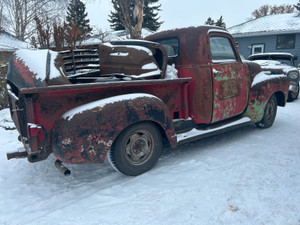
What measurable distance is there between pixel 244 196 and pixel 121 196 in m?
1.31

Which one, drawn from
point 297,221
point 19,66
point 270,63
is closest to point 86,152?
point 19,66

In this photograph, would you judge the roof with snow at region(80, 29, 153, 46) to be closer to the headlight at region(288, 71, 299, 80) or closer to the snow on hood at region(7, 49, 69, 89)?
the headlight at region(288, 71, 299, 80)

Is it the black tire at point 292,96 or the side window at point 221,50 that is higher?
the side window at point 221,50

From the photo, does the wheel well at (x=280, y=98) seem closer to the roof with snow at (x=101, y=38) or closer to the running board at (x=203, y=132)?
the running board at (x=203, y=132)

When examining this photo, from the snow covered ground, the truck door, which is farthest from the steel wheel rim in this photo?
the truck door

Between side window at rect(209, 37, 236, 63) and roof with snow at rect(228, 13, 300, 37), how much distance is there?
1605cm

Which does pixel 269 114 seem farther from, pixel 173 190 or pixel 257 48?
pixel 257 48

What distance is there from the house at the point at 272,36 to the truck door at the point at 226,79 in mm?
16082

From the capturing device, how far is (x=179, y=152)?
403cm

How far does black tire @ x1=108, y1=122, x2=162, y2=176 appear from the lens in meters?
2.95

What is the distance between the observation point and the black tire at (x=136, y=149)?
2.95 metres

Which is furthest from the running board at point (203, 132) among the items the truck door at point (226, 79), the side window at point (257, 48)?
the side window at point (257, 48)

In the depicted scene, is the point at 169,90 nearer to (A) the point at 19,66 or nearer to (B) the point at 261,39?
(A) the point at 19,66

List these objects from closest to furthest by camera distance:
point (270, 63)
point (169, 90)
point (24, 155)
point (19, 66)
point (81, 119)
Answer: point (81, 119) → point (19, 66) → point (24, 155) → point (169, 90) → point (270, 63)
